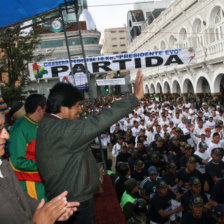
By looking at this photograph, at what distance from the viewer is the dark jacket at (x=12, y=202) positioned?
1.59 meters

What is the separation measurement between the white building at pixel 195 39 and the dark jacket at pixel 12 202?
16.2 meters

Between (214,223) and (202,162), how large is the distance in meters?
2.35

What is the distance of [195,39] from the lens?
19.5 meters

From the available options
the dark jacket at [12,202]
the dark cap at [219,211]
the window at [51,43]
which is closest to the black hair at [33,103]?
the dark jacket at [12,202]

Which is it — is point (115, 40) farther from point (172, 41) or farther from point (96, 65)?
point (96, 65)

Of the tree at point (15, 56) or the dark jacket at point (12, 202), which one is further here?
the tree at point (15, 56)

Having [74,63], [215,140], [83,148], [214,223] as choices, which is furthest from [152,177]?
[74,63]

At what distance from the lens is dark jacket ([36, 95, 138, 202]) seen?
6.04 feet

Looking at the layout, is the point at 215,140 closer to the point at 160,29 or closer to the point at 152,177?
the point at 152,177

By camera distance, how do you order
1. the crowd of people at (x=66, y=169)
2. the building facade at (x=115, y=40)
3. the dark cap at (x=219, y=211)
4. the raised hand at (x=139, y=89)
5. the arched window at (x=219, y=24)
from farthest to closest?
the building facade at (x=115, y=40) < the arched window at (x=219, y=24) < the dark cap at (x=219, y=211) < the raised hand at (x=139, y=89) < the crowd of people at (x=66, y=169)

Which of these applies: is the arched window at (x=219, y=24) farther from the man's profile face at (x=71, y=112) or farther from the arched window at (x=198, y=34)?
the man's profile face at (x=71, y=112)

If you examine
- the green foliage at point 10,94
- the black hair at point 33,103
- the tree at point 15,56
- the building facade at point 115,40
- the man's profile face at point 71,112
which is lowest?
the man's profile face at point 71,112

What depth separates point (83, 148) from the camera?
1948 mm

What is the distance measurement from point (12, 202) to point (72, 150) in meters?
0.54
